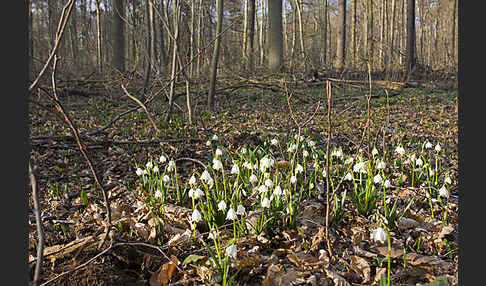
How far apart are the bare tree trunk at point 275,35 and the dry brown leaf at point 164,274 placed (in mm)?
11489

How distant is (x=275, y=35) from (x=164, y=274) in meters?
12.3

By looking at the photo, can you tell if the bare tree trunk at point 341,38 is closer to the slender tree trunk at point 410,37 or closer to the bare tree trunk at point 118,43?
the slender tree trunk at point 410,37

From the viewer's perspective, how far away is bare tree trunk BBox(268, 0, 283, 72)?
12906 mm

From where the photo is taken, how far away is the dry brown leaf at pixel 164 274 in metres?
1.94

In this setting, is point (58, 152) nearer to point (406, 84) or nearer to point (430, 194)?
point (430, 194)

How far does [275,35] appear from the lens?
13.0 metres

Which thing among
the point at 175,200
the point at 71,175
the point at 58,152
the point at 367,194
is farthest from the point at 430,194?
the point at 58,152

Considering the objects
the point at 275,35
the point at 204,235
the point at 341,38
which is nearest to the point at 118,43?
the point at 275,35

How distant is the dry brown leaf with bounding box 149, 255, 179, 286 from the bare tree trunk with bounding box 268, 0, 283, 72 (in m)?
11.5

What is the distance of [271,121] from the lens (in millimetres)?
6617

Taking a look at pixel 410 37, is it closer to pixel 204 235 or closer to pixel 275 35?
pixel 275 35

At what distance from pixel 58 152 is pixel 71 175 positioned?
2.83ft

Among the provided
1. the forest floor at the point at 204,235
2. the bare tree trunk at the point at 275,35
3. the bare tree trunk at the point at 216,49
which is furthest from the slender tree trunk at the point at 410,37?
the bare tree trunk at the point at 216,49

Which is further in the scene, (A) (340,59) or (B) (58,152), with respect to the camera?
(A) (340,59)
